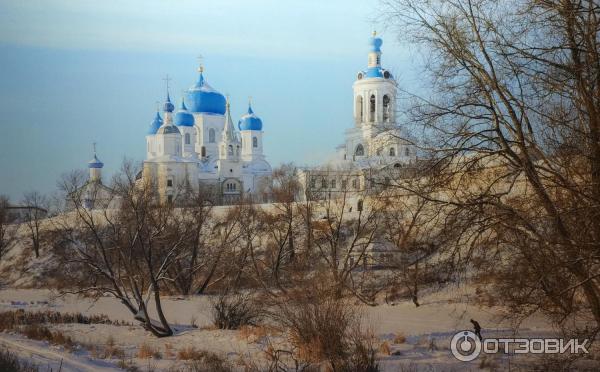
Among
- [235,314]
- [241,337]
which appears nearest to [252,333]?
[241,337]

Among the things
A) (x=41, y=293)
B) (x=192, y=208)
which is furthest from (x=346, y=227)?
(x=41, y=293)

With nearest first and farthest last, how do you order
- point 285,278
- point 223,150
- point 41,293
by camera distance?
point 285,278, point 41,293, point 223,150

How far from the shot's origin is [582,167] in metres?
7.21

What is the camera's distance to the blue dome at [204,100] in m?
57.7

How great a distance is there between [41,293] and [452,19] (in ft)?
79.5

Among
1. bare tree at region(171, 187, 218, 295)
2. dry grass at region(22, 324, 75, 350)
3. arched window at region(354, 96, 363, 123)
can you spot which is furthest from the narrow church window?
dry grass at region(22, 324, 75, 350)

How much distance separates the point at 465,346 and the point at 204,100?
49.4 meters

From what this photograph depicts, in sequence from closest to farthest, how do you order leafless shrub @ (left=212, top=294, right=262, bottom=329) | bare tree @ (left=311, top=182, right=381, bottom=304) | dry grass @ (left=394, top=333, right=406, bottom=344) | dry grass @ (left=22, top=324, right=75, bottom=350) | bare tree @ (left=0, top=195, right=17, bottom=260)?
dry grass @ (left=394, top=333, right=406, bottom=344) < dry grass @ (left=22, top=324, right=75, bottom=350) < leafless shrub @ (left=212, top=294, right=262, bottom=329) < bare tree @ (left=311, top=182, right=381, bottom=304) < bare tree @ (left=0, top=195, right=17, bottom=260)

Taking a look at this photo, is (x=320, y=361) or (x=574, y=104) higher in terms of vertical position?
(x=574, y=104)

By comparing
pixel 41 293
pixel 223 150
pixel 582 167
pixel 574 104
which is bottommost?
pixel 41 293

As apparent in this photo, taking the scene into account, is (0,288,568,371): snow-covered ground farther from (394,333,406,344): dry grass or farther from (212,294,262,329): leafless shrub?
(212,294,262,329): leafless shrub

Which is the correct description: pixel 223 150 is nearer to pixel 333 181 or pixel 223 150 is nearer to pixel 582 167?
pixel 333 181

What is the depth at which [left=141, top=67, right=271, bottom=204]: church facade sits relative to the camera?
5166 centimetres

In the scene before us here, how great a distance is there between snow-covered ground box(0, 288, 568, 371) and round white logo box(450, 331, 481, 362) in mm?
132
